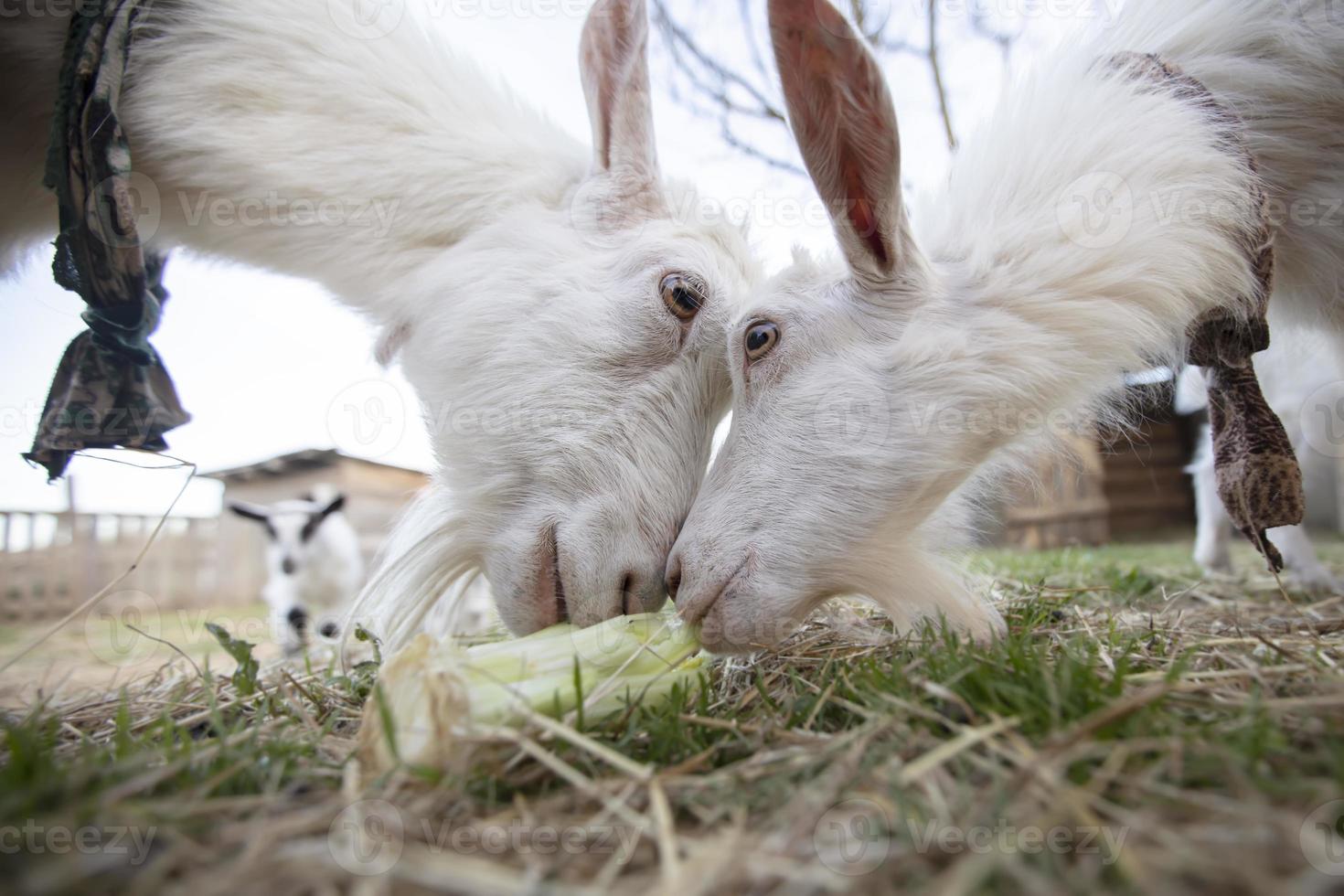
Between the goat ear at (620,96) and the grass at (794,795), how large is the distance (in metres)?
1.40

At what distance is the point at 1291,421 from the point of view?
4035 mm

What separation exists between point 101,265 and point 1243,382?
2.91 meters

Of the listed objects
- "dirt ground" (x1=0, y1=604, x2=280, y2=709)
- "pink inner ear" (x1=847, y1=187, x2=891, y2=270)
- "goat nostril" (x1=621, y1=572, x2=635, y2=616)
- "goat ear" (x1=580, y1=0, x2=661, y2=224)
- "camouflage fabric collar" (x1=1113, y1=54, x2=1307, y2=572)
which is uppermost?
"goat ear" (x1=580, y1=0, x2=661, y2=224)

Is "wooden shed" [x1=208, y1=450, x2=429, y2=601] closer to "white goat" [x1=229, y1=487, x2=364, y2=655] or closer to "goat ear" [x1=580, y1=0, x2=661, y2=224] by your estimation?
"white goat" [x1=229, y1=487, x2=364, y2=655]

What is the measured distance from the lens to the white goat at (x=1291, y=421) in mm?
3084

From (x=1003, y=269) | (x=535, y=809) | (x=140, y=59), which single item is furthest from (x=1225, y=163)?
(x=140, y=59)

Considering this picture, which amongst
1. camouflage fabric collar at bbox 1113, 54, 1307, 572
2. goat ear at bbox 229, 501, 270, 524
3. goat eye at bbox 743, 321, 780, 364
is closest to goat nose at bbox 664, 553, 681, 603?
goat eye at bbox 743, 321, 780, 364

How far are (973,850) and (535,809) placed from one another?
50 centimetres

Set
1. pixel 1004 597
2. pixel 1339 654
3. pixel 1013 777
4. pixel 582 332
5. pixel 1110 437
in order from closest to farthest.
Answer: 1. pixel 1013 777
2. pixel 1339 654
3. pixel 582 332
4. pixel 1110 437
5. pixel 1004 597

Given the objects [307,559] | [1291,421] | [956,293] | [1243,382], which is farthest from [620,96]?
[307,559]

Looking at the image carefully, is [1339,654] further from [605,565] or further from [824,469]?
[605,565]

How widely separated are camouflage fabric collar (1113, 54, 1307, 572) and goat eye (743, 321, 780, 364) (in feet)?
3.47

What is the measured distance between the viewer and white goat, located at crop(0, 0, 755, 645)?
1.72 metres

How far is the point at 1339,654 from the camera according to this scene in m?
1.35
